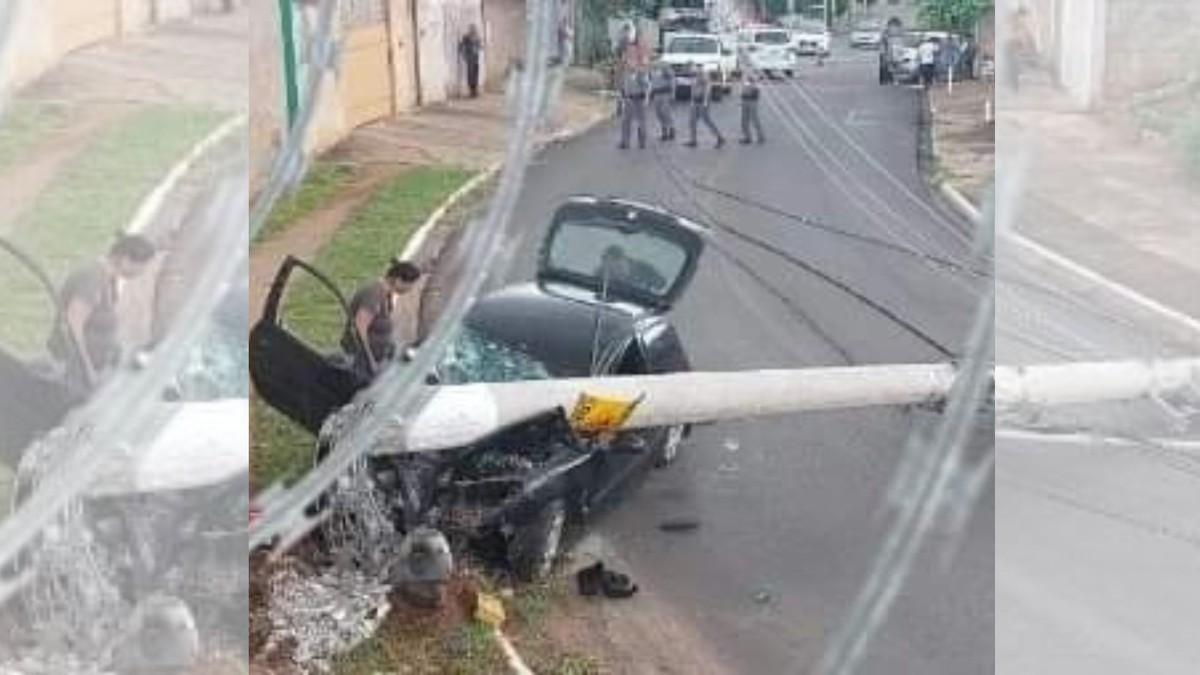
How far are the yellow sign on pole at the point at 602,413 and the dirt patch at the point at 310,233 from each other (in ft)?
2.97

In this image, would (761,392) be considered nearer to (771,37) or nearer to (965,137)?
(965,137)

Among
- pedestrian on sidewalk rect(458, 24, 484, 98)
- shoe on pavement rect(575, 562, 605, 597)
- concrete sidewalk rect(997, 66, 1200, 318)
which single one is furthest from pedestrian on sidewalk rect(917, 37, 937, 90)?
shoe on pavement rect(575, 562, 605, 597)

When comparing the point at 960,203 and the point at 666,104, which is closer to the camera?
the point at 960,203

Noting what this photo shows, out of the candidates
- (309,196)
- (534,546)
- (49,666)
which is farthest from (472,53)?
(49,666)

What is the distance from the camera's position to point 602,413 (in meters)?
5.83

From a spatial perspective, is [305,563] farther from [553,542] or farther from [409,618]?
[553,542]

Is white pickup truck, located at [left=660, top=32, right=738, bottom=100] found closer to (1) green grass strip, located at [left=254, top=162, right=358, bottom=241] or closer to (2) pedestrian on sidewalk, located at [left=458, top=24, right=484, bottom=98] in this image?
(2) pedestrian on sidewalk, located at [left=458, top=24, right=484, bottom=98]

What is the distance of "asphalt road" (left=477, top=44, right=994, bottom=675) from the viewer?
19.1 ft

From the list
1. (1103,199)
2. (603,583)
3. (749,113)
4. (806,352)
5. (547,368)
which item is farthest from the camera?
(1103,199)

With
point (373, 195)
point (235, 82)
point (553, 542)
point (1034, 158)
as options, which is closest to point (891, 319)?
point (1034, 158)

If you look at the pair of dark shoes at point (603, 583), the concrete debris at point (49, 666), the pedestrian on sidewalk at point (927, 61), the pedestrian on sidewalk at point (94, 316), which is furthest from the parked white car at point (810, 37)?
the concrete debris at point (49, 666)

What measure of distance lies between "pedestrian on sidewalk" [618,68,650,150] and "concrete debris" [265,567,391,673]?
63.0 inches

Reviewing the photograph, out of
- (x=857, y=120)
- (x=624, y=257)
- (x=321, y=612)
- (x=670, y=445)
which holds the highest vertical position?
(x=857, y=120)

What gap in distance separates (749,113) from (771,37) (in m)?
0.31
